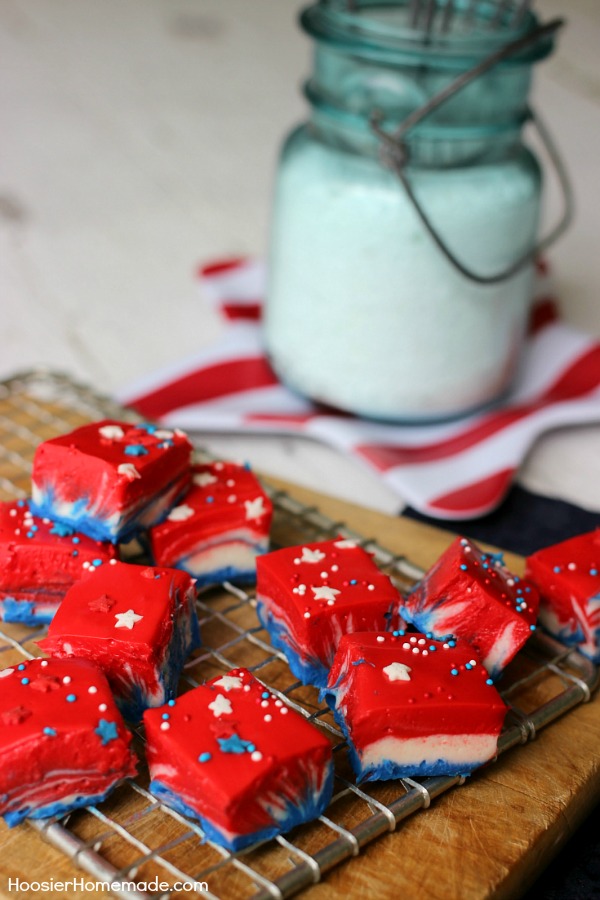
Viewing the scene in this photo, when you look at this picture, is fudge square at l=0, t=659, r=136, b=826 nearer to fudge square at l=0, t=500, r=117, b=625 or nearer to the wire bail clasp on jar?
fudge square at l=0, t=500, r=117, b=625

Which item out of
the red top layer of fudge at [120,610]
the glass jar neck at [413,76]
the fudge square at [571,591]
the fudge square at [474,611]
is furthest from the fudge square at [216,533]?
the glass jar neck at [413,76]

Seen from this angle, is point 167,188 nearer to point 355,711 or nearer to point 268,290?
point 268,290

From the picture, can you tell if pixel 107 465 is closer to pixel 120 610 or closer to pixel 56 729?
pixel 120 610

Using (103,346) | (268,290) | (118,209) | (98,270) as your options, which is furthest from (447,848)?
(118,209)

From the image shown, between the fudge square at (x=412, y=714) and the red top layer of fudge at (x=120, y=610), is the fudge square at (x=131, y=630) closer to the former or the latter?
the red top layer of fudge at (x=120, y=610)

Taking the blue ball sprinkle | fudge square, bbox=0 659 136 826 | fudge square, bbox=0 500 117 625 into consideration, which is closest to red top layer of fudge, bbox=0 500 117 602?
fudge square, bbox=0 500 117 625

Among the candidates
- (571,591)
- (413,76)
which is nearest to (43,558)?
(571,591)
